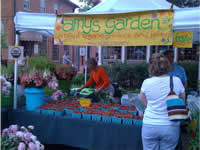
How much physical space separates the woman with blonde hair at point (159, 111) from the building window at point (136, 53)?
892 cm

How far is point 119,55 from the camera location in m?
11.4

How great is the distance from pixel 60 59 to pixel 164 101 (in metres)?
15.8

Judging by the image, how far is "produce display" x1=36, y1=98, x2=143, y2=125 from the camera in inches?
104

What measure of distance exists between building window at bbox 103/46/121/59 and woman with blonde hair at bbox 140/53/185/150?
9.36 metres

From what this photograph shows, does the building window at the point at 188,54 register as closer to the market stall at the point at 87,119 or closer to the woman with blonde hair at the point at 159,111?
the market stall at the point at 87,119

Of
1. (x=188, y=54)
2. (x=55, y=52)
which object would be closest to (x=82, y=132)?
(x=188, y=54)

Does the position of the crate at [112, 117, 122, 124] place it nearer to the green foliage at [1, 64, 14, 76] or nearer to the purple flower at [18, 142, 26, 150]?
the purple flower at [18, 142, 26, 150]

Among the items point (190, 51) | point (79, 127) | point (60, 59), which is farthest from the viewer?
point (60, 59)

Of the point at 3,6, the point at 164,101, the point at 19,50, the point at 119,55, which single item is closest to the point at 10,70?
the point at 19,50

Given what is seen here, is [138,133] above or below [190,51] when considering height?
below

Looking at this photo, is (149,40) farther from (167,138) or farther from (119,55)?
(119,55)

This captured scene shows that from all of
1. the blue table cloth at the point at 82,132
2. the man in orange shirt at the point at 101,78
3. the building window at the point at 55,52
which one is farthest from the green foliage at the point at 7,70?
the building window at the point at 55,52

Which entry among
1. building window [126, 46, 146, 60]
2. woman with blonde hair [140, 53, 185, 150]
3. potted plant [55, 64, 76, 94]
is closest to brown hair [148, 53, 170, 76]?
woman with blonde hair [140, 53, 185, 150]

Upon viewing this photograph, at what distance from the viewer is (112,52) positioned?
1145cm
